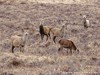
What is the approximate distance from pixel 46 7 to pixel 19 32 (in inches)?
509

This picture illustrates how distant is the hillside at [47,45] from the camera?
1445 centimetres

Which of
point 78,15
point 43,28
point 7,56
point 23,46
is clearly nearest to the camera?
point 7,56

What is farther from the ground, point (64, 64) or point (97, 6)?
point (64, 64)

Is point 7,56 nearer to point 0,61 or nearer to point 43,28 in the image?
point 0,61

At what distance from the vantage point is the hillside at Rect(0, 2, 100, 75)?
47.4ft

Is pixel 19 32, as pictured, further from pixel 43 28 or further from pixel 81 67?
pixel 81 67

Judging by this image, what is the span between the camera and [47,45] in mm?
18688

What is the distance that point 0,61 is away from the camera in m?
15.3

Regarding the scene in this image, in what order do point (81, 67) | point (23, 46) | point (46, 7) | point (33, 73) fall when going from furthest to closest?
point (46, 7), point (23, 46), point (81, 67), point (33, 73)

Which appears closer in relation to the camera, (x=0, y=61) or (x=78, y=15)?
(x=0, y=61)

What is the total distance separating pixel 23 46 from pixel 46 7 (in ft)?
59.9

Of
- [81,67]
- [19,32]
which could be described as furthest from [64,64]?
[19,32]

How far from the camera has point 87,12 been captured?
109ft

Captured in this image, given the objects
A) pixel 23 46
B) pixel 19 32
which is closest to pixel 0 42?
pixel 23 46
